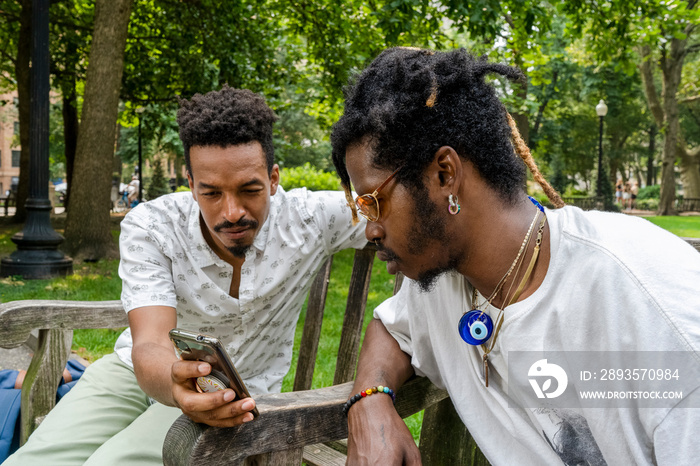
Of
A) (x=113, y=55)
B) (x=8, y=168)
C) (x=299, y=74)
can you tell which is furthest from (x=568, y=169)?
(x=8, y=168)

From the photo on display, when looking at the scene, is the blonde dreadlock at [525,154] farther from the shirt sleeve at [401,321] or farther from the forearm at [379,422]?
the forearm at [379,422]

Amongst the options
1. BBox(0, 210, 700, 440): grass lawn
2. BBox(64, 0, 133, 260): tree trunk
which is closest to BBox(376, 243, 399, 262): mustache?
BBox(0, 210, 700, 440): grass lawn

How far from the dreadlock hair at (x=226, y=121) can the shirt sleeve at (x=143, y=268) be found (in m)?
0.34

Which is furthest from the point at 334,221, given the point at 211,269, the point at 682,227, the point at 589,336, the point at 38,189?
the point at 682,227

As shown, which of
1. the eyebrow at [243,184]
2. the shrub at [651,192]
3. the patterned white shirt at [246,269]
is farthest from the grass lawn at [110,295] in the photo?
the shrub at [651,192]

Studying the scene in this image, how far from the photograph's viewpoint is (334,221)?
2.80 metres

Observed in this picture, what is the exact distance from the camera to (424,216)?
1.74 metres

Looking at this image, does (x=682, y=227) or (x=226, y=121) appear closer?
(x=226, y=121)

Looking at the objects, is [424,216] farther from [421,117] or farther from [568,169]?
[568,169]

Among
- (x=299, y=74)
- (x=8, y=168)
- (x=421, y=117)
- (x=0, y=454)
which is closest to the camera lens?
(x=421, y=117)

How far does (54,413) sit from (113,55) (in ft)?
24.5

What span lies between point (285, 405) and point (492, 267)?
693mm

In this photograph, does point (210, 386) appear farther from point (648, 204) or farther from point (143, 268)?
point (648, 204)

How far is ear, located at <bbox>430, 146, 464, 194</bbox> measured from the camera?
168 cm
